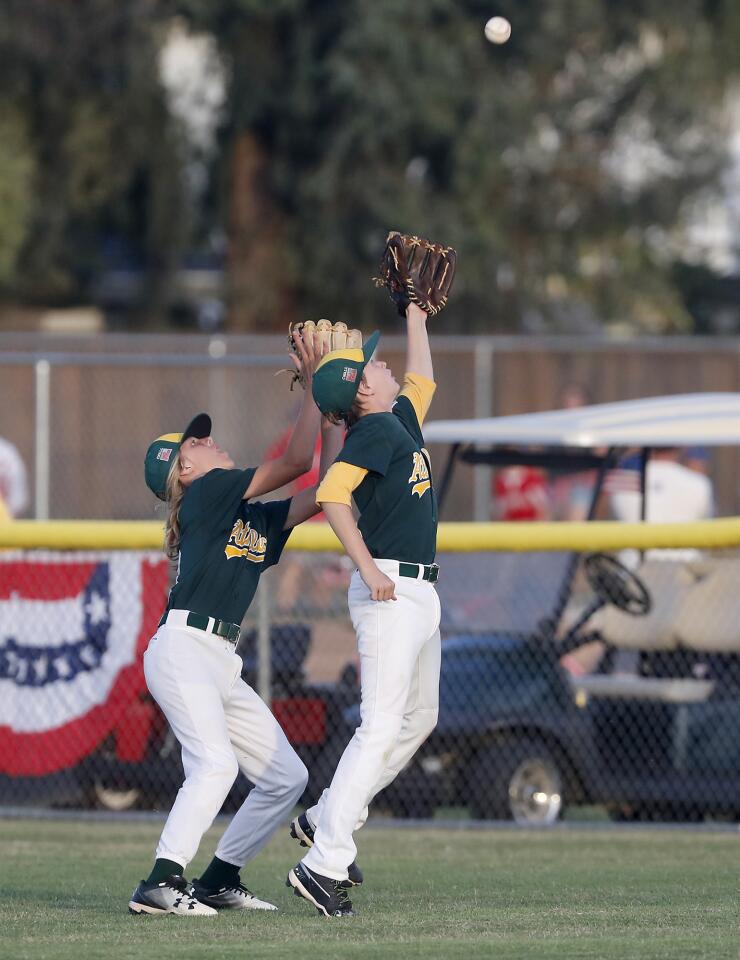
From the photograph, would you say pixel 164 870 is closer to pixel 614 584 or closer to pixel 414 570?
pixel 414 570

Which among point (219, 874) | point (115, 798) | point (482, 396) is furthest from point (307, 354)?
point (482, 396)

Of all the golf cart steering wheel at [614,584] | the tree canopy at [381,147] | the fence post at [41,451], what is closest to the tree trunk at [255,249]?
the tree canopy at [381,147]

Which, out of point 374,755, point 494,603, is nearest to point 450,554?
point 494,603

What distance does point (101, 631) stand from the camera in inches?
365

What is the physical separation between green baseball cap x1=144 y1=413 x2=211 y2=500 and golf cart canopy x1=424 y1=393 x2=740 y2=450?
154 inches

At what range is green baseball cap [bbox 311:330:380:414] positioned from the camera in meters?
5.92

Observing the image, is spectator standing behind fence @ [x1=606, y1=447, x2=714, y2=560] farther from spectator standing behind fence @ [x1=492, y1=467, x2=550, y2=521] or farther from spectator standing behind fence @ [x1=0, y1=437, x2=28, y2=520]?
spectator standing behind fence @ [x1=0, y1=437, x2=28, y2=520]

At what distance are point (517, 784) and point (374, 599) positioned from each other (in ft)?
11.5

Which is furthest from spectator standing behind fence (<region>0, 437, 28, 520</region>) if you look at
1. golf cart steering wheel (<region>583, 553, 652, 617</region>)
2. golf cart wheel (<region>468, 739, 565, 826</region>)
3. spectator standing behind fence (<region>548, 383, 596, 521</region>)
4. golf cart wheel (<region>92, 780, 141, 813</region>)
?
golf cart steering wheel (<region>583, 553, 652, 617</region>)

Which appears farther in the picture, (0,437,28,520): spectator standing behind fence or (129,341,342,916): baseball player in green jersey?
(0,437,28,520): spectator standing behind fence

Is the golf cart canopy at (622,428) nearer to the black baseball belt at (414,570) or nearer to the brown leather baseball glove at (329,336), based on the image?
the brown leather baseball glove at (329,336)

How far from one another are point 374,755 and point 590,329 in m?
18.6

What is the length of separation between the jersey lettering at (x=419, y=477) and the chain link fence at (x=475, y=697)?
3.20 m

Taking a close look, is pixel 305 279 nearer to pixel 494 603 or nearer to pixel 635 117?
pixel 635 117
